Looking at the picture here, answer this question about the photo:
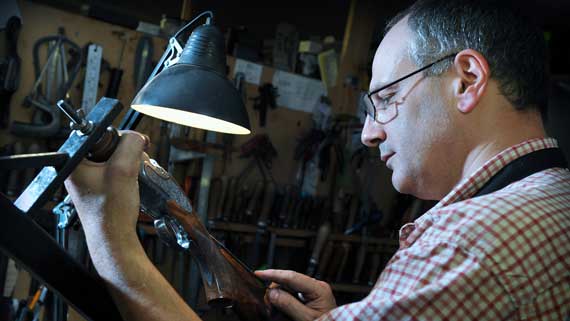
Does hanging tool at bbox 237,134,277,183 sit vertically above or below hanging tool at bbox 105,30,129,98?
below

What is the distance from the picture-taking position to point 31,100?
11.1 ft

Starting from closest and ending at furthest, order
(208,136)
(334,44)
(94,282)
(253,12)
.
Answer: (94,282)
(208,136)
(334,44)
(253,12)

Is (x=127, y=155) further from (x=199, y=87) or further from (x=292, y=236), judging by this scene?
(x=292, y=236)

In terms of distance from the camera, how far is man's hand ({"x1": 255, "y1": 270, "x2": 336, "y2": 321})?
4.59 ft

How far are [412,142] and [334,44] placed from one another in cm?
386

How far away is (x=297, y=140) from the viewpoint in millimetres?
4508

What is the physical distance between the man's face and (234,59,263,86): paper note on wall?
113 inches

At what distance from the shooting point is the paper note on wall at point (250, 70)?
4.21 meters

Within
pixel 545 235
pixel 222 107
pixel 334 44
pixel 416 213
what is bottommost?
pixel 416 213

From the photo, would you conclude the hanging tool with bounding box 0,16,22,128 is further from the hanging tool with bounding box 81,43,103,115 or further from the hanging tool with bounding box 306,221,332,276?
the hanging tool with bounding box 306,221,332,276

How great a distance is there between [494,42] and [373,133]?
0.36 meters

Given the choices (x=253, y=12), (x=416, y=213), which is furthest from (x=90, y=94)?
(x=253, y=12)

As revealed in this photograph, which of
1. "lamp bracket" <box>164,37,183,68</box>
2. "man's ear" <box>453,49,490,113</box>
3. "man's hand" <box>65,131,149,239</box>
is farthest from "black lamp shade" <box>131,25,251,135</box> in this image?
"man's ear" <box>453,49,490,113</box>

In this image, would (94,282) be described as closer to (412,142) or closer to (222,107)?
(222,107)
